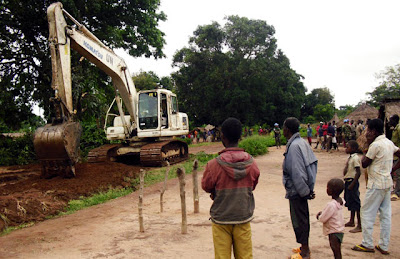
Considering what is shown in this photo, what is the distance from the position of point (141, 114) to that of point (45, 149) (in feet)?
19.1

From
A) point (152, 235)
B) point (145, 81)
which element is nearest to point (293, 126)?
point (152, 235)

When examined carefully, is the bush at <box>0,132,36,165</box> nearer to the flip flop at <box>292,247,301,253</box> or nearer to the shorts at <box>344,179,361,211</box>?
the flip flop at <box>292,247,301,253</box>

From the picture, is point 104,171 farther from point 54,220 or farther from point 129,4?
point 129,4

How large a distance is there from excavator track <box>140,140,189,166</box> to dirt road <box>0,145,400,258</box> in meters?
5.54

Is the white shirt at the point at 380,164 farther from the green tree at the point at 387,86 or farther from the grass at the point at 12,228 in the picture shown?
the green tree at the point at 387,86

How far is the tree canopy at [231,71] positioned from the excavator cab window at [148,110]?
20292mm

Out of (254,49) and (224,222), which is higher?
(254,49)

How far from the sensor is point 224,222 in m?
3.17

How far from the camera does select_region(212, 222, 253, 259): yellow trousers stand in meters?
3.19

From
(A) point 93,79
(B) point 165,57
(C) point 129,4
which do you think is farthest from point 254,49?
(A) point 93,79

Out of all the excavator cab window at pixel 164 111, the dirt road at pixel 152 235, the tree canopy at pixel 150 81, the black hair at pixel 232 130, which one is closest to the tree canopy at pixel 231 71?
the tree canopy at pixel 150 81

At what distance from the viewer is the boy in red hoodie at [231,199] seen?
10.4 feet

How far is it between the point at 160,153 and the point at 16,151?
9.30m

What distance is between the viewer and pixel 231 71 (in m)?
34.8
